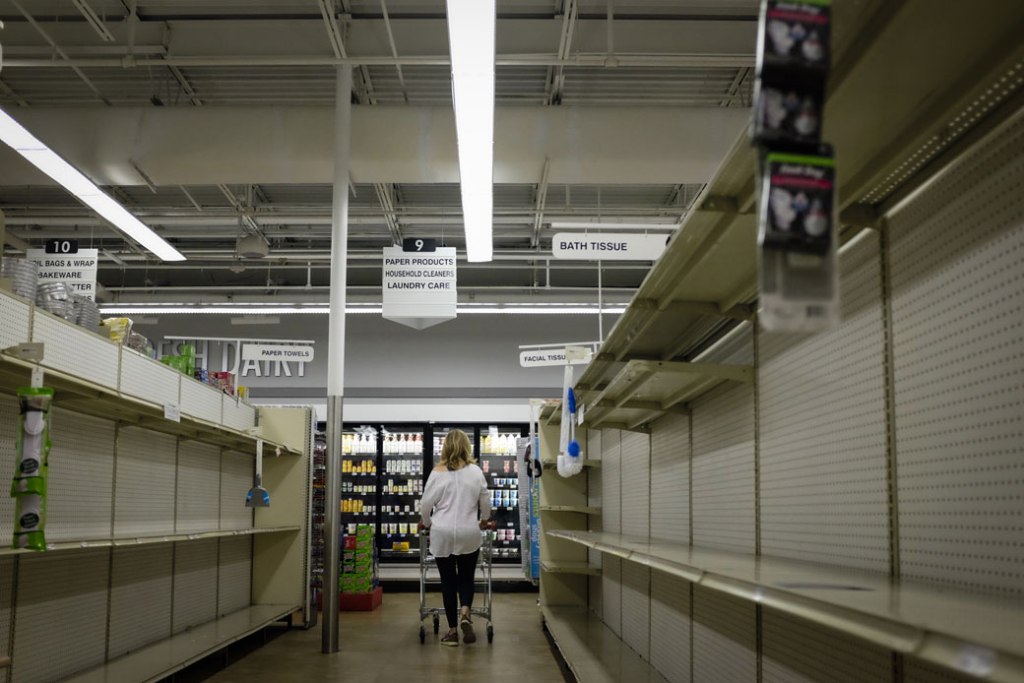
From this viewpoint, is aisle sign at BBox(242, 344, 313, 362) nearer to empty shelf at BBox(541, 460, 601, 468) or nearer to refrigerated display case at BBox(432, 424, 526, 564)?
refrigerated display case at BBox(432, 424, 526, 564)

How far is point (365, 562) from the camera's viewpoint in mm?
11133

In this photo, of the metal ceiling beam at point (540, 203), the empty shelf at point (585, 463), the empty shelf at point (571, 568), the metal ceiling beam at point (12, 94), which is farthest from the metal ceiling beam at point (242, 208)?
the empty shelf at point (571, 568)

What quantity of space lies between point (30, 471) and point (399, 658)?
4321mm

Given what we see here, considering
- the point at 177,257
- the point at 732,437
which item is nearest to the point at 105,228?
the point at 177,257

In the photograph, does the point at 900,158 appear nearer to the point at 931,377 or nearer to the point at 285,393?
the point at 931,377

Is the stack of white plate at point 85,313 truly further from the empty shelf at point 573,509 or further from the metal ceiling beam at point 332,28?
the empty shelf at point 573,509

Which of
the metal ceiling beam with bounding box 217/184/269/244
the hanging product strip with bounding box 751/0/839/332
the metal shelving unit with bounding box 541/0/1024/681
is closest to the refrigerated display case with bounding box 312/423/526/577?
the metal ceiling beam with bounding box 217/184/269/244

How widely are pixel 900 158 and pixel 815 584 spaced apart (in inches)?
43.8

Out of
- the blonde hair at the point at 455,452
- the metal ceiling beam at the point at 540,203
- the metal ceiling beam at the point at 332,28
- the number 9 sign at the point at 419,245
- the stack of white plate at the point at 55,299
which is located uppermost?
the metal ceiling beam at the point at 332,28

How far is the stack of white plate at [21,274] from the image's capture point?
4477 mm

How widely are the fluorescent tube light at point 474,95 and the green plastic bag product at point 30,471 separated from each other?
2.81 meters

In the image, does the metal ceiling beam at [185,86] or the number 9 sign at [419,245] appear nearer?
the metal ceiling beam at [185,86]

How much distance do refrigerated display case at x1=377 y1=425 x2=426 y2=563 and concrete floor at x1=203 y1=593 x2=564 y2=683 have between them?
375 cm

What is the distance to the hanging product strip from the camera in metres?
1.69
